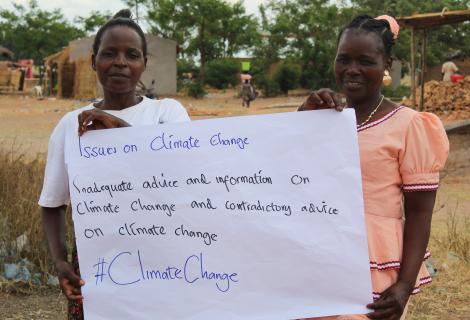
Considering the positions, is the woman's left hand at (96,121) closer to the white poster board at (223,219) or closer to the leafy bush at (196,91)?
the white poster board at (223,219)

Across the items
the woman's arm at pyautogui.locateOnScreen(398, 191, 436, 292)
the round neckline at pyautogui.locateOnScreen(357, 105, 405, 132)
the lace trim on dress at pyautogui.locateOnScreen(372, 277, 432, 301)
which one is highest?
the round neckline at pyautogui.locateOnScreen(357, 105, 405, 132)

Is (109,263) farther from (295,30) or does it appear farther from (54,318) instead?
(295,30)

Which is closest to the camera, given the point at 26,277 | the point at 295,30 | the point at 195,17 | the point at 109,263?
the point at 109,263

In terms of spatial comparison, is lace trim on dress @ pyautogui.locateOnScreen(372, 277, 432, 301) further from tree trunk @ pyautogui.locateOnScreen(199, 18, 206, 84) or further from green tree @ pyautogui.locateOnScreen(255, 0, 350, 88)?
tree trunk @ pyautogui.locateOnScreen(199, 18, 206, 84)

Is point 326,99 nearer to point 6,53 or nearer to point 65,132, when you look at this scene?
point 65,132

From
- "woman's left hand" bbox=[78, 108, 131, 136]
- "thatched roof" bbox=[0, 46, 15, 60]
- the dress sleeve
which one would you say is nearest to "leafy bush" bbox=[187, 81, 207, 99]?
"thatched roof" bbox=[0, 46, 15, 60]

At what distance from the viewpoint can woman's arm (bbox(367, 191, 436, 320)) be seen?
6.04 feet

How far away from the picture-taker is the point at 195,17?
112ft

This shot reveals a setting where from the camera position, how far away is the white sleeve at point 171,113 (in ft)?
6.91

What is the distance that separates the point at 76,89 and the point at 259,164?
92.2ft

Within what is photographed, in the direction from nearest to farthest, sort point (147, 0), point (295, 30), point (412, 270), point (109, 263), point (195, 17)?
1. point (412, 270)
2. point (109, 263)
3. point (295, 30)
4. point (195, 17)
5. point (147, 0)

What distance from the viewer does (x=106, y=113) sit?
1967mm

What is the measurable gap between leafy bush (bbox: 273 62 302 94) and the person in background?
93.7 feet

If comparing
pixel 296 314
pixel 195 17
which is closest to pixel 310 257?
pixel 296 314
